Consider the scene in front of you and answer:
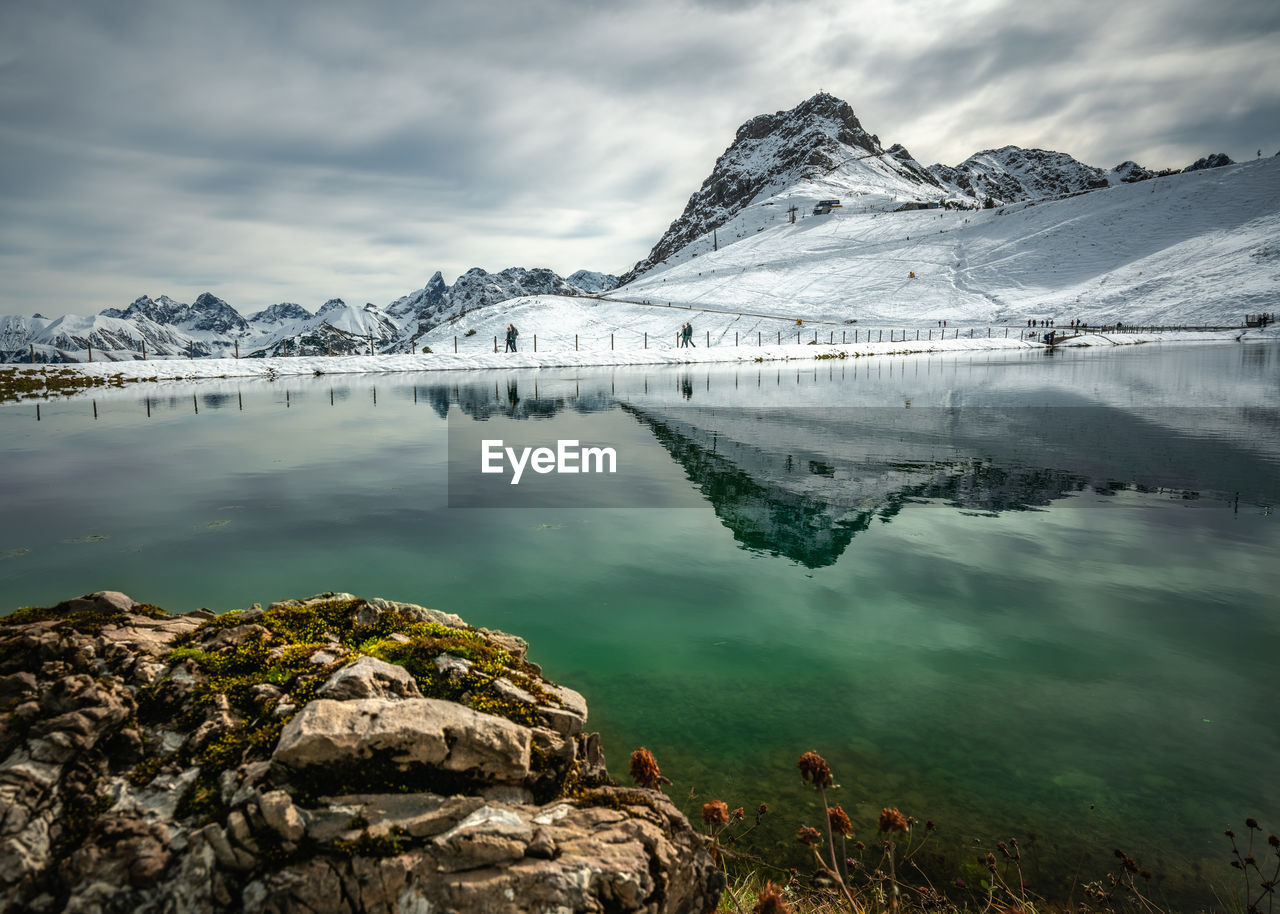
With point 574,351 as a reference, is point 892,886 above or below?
below

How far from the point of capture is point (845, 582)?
929cm

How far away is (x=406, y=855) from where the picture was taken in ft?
9.85

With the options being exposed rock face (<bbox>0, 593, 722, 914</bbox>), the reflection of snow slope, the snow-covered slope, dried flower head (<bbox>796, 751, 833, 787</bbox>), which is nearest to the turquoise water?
the reflection of snow slope

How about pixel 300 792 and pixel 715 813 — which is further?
pixel 715 813

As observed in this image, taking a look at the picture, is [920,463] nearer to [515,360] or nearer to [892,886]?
[892,886]

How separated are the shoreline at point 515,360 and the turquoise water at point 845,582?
1499 inches

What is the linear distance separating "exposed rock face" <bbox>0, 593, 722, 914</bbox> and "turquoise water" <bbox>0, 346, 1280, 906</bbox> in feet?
7.03

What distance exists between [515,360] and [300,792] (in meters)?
64.9

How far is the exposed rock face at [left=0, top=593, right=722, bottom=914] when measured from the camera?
9.48 feet

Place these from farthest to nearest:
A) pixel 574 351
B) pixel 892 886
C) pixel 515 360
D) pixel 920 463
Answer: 1. pixel 574 351
2. pixel 515 360
3. pixel 920 463
4. pixel 892 886

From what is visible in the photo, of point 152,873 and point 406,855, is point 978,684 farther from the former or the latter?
point 152,873

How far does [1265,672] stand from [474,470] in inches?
595

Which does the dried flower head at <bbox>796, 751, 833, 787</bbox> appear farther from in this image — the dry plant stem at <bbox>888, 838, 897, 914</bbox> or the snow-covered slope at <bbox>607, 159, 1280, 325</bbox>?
the snow-covered slope at <bbox>607, 159, 1280, 325</bbox>

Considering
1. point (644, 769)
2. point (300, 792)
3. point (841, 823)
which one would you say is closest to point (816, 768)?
point (841, 823)
